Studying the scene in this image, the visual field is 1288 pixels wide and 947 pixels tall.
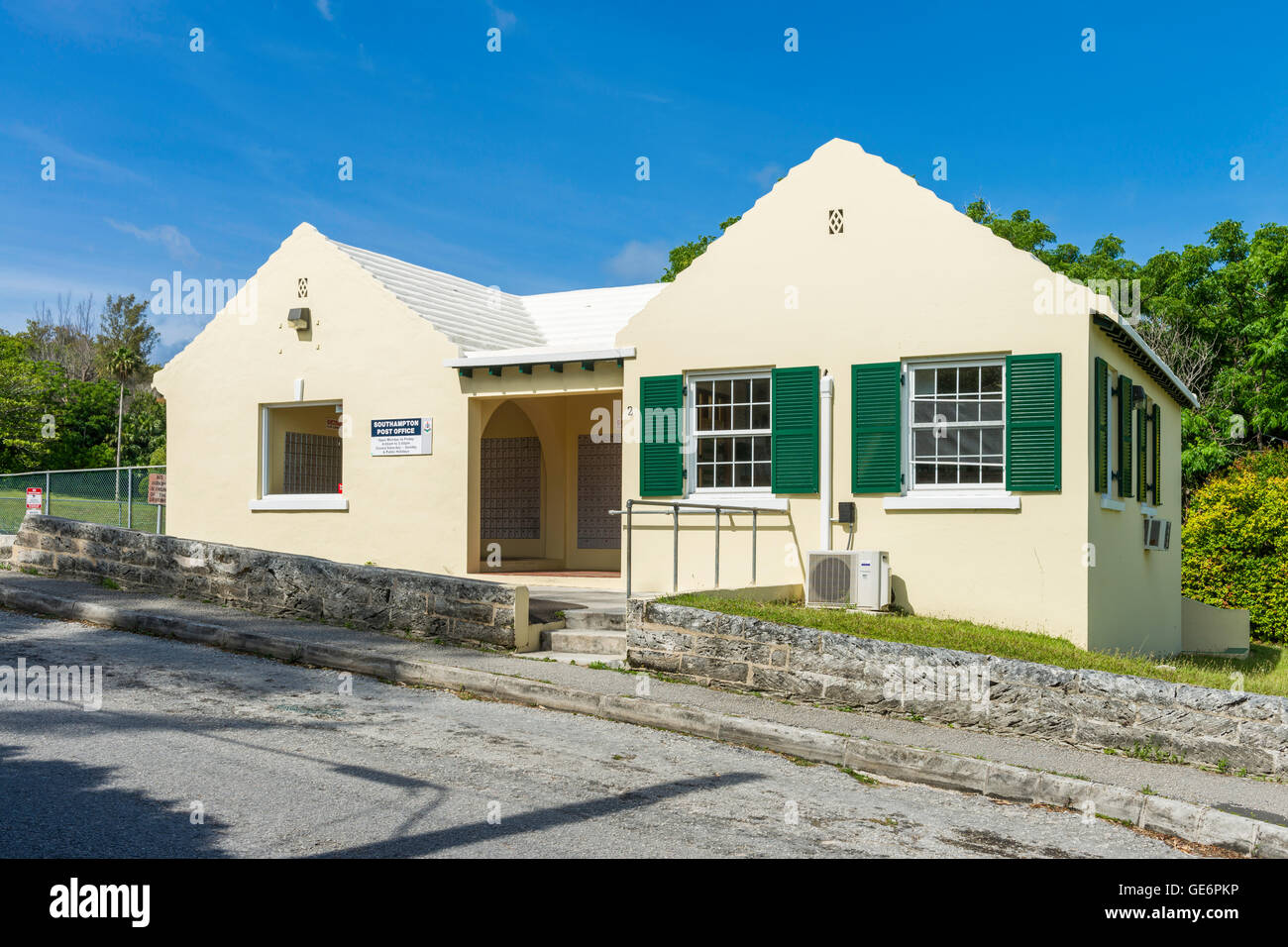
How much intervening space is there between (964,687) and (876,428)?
4.63 metres

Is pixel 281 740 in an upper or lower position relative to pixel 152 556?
lower

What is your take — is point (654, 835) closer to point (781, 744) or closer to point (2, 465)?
point (781, 744)

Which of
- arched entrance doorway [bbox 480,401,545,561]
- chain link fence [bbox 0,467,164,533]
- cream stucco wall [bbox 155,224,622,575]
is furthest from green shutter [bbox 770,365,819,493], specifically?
chain link fence [bbox 0,467,164,533]

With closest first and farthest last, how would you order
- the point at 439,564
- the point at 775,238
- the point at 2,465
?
1. the point at 775,238
2. the point at 439,564
3. the point at 2,465

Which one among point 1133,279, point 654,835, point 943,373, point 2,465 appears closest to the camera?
point 654,835

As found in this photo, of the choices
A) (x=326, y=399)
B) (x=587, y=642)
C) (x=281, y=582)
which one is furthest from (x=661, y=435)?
(x=326, y=399)

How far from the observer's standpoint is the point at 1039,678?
313 inches

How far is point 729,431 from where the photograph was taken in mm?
13273

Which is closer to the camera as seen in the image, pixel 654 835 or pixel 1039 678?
pixel 654 835

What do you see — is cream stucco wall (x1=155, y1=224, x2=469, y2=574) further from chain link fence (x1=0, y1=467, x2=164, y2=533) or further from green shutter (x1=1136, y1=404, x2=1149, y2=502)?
green shutter (x1=1136, y1=404, x2=1149, y2=502)

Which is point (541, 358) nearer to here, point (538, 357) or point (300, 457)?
point (538, 357)

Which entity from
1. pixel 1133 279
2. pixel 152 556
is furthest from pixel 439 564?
pixel 1133 279
